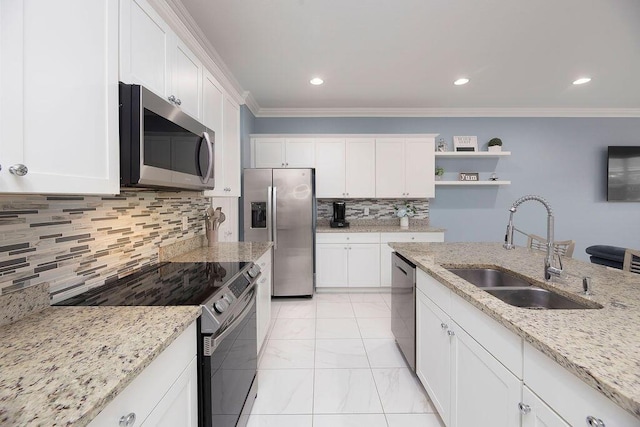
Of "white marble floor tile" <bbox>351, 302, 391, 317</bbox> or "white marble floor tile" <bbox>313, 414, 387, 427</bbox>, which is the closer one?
"white marble floor tile" <bbox>313, 414, 387, 427</bbox>

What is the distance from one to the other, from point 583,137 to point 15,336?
624 cm

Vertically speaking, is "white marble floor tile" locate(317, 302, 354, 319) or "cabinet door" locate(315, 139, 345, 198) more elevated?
"cabinet door" locate(315, 139, 345, 198)

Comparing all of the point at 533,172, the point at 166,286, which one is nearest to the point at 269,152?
the point at 166,286

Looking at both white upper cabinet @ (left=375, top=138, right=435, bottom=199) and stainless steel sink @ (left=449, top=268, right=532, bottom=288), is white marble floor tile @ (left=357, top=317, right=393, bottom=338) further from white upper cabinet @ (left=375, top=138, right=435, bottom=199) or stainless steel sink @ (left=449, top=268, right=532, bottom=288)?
white upper cabinet @ (left=375, top=138, right=435, bottom=199)

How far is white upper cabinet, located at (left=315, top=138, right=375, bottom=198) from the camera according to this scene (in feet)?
12.8

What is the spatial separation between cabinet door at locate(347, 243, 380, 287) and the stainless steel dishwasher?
1.32m

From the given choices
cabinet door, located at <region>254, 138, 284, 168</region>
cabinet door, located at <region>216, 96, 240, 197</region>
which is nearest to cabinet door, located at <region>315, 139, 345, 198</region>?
cabinet door, located at <region>254, 138, 284, 168</region>

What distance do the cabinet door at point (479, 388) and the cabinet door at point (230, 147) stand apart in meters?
1.95

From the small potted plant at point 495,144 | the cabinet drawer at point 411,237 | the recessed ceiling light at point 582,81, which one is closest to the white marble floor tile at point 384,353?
the cabinet drawer at point 411,237

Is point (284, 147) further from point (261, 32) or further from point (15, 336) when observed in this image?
point (15, 336)

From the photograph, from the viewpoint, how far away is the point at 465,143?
4.17 metres

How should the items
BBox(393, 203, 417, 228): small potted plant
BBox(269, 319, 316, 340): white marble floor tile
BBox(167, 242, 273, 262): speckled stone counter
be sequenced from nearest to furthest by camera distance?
1. BBox(167, 242, 273, 262): speckled stone counter
2. BBox(269, 319, 316, 340): white marble floor tile
3. BBox(393, 203, 417, 228): small potted plant

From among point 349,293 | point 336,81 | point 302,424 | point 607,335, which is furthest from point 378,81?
point 302,424

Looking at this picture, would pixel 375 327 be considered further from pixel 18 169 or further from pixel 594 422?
pixel 18 169
